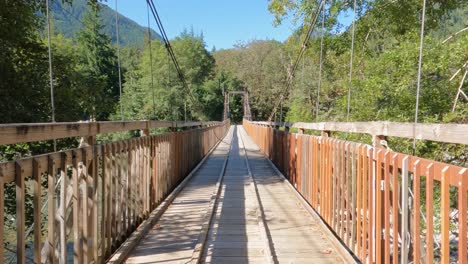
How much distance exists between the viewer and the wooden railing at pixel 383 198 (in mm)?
2047

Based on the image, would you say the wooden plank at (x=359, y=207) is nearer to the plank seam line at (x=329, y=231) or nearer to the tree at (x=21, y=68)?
the plank seam line at (x=329, y=231)

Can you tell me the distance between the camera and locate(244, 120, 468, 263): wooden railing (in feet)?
6.72

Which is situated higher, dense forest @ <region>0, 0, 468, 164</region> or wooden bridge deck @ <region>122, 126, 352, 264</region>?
dense forest @ <region>0, 0, 468, 164</region>

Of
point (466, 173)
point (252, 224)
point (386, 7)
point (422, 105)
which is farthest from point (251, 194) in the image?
point (386, 7)

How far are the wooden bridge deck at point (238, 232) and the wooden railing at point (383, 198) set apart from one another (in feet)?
0.87

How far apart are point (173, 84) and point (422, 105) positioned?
38.0 metres

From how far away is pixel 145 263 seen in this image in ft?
12.2

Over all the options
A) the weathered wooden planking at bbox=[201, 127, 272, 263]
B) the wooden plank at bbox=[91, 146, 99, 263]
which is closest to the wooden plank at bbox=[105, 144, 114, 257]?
the wooden plank at bbox=[91, 146, 99, 263]

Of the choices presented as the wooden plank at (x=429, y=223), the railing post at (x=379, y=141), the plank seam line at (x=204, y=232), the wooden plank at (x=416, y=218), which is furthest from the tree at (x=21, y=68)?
the wooden plank at (x=429, y=223)

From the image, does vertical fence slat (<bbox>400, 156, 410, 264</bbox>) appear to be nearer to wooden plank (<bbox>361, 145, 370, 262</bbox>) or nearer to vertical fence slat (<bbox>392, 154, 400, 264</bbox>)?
vertical fence slat (<bbox>392, 154, 400, 264</bbox>)

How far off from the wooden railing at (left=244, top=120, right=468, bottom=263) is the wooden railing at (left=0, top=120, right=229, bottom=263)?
1.77 m

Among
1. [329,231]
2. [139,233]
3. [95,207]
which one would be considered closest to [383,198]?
[329,231]

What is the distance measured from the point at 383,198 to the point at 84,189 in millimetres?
1864

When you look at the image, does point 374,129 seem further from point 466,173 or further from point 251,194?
point 251,194
